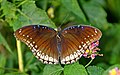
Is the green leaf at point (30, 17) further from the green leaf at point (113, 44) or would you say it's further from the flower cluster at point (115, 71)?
the green leaf at point (113, 44)

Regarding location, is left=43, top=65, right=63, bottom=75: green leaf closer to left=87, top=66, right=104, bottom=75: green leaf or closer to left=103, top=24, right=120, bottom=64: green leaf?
left=87, top=66, right=104, bottom=75: green leaf

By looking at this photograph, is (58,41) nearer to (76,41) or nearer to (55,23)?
(76,41)

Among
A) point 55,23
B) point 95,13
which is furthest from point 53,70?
point 95,13

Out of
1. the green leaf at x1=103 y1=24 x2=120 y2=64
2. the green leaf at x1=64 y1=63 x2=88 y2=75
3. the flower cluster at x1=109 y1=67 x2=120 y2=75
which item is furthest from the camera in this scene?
the green leaf at x1=103 y1=24 x2=120 y2=64

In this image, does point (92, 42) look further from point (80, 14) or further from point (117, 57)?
point (117, 57)

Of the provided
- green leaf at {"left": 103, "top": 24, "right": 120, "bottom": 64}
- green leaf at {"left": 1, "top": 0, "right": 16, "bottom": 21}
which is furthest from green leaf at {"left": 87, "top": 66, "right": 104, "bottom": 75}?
green leaf at {"left": 103, "top": 24, "right": 120, "bottom": 64}
